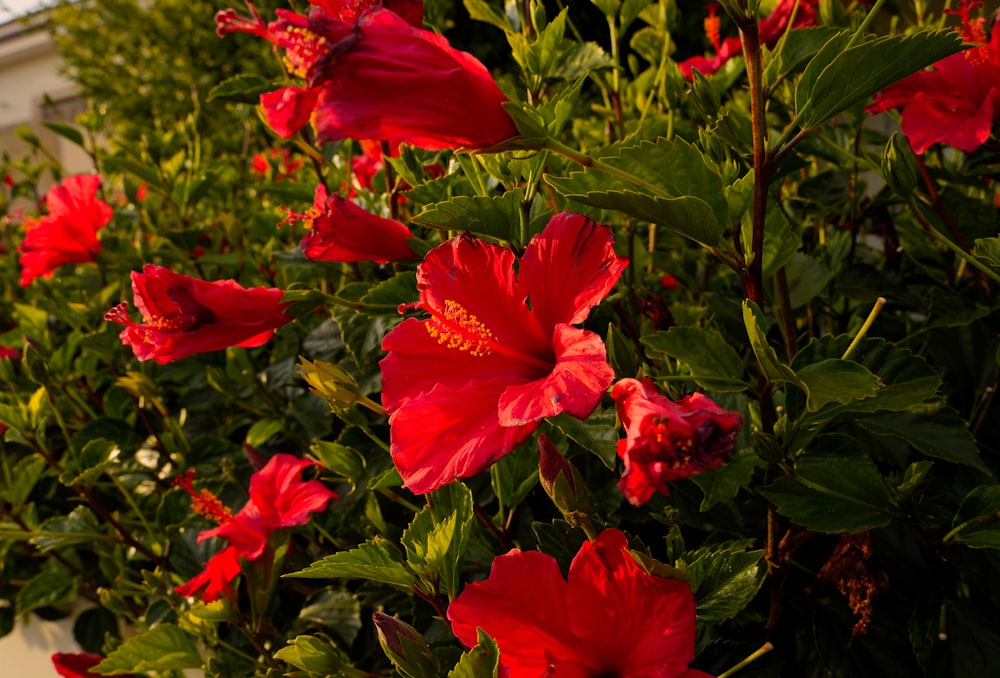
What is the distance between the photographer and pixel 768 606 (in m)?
0.80

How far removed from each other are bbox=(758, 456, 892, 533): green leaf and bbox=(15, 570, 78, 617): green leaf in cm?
124

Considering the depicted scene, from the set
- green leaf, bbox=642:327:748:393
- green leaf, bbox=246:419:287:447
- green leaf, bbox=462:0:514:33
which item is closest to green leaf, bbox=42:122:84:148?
green leaf, bbox=246:419:287:447

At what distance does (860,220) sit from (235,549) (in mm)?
908

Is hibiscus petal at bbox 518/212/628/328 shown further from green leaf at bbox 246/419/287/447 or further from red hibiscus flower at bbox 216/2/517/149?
green leaf at bbox 246/419/287/447

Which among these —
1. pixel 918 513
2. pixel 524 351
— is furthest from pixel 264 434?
pixel 918 513

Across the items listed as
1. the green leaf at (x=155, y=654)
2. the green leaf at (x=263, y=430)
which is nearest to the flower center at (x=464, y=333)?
the green leaf at (x=155, y=654)

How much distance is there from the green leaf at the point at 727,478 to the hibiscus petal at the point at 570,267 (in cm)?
18

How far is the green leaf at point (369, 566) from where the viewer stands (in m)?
0.62

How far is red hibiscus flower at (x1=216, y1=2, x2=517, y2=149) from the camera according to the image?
49 centimetres

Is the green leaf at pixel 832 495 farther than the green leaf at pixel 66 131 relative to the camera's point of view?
No

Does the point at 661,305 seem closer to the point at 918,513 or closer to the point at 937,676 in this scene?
the point at 918,513

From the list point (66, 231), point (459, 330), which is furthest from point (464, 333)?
point (66, 231)

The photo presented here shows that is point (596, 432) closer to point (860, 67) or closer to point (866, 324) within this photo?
point (866, 324)

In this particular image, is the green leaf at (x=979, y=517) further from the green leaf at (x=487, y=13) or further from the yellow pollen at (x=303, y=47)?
the green leaf at (x=487, y=13)
